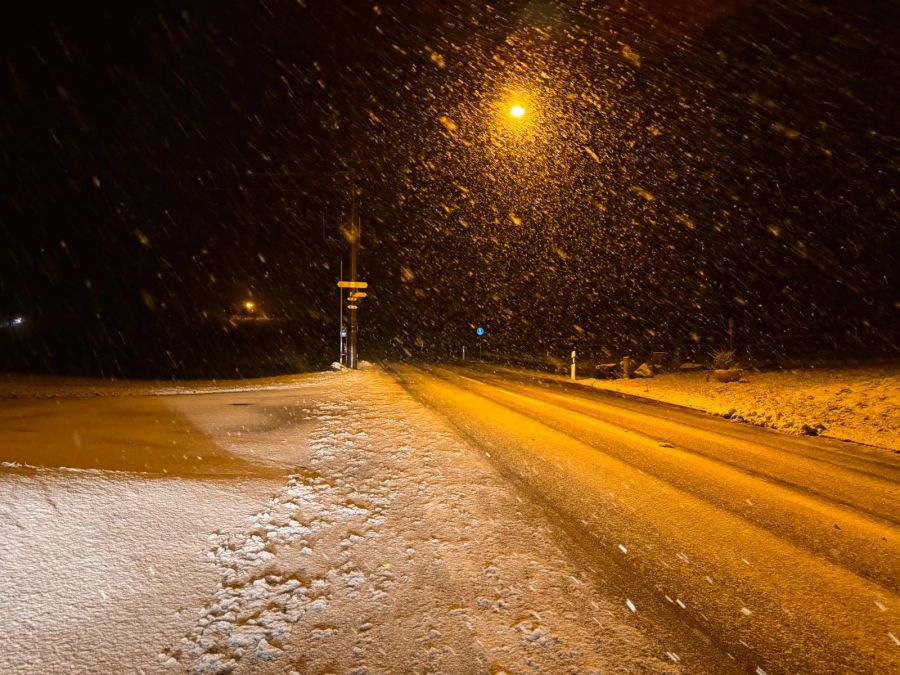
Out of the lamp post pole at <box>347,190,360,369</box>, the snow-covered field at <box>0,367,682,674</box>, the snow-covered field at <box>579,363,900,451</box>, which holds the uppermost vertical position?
the lamp post pole at <box>347,190,360,369</box>

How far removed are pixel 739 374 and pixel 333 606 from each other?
52.9ft

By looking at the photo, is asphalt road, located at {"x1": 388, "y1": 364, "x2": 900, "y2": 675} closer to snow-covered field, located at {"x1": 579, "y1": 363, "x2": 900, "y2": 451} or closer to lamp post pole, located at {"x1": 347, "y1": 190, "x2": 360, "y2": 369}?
snow-covered field, located at {"x1": 579, "y1": 363, "x2": 900, "y2": 451}

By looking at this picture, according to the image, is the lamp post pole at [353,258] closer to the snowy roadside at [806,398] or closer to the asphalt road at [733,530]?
the snowy roadside at [806,398]

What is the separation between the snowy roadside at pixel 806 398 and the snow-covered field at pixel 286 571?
7508mm

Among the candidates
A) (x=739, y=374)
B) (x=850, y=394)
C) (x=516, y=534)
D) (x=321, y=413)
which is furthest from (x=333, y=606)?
(x=739, y=374)

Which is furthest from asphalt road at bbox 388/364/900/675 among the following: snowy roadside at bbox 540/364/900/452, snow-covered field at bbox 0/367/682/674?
snowy roadside at bbox 540/364/900/452

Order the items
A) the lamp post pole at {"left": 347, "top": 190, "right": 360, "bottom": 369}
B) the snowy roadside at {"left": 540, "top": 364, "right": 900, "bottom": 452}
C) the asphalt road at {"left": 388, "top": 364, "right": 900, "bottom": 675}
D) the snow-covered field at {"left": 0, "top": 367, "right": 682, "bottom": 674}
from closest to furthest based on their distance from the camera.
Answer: the snow-covered field at {"left": 0, "top": 367, "right": 682, "bottom": 674} < the asphalt road at {"left": 388, "top": 364, "right": 900, "bottom": 675} < the snowy roadside at {"left": 540, "top": 364, "right": 900, "bottom": 452} < the lamp post pole at {"left": 347, "top": 190, "right": 360, "bottom": 369}

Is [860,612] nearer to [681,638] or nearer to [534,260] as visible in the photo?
[681,638]

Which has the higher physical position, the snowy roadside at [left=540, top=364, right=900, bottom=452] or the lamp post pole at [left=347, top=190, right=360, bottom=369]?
the lamp post pole at [left=347, top=190, right=360, bottom=369]

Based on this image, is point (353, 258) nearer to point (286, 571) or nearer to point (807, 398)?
point (807, 398)

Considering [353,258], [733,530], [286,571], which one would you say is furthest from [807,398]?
[353,258]

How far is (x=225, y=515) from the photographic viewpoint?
429 cm

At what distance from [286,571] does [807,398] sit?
12.7 m

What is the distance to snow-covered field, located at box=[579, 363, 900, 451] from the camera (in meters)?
9.33
